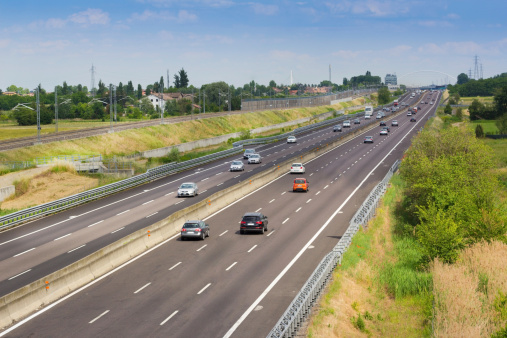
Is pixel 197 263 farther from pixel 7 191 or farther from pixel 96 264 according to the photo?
pixel 7 191

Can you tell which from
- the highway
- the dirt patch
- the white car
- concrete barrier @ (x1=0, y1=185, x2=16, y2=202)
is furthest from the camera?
the white car

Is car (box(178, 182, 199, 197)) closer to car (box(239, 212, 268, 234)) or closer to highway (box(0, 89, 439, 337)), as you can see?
highway (box(0, 89, 439, 337))

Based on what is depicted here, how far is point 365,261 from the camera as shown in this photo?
3788cm

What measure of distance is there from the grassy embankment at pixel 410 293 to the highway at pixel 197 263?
2.21 m

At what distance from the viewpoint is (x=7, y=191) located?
6250 centimetres

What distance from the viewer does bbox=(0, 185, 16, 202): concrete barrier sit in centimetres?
6153

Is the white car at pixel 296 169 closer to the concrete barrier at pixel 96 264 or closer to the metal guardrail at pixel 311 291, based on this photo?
the concrete barrier at pixel 96 264

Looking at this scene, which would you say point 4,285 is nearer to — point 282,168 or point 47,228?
point 47,228

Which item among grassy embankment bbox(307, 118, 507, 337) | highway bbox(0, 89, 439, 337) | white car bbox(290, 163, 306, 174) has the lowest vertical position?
grassy embankment bbox(307, 118, 507, 337)

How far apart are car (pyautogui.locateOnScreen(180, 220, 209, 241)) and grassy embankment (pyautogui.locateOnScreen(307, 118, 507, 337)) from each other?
10425 millimetres

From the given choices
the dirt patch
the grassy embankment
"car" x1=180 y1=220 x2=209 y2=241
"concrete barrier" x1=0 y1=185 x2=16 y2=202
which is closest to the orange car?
the grassy embankment

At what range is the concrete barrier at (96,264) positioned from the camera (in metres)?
26.2

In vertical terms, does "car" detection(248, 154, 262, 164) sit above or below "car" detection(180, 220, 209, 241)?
above

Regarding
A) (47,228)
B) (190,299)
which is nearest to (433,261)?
(190,299)
